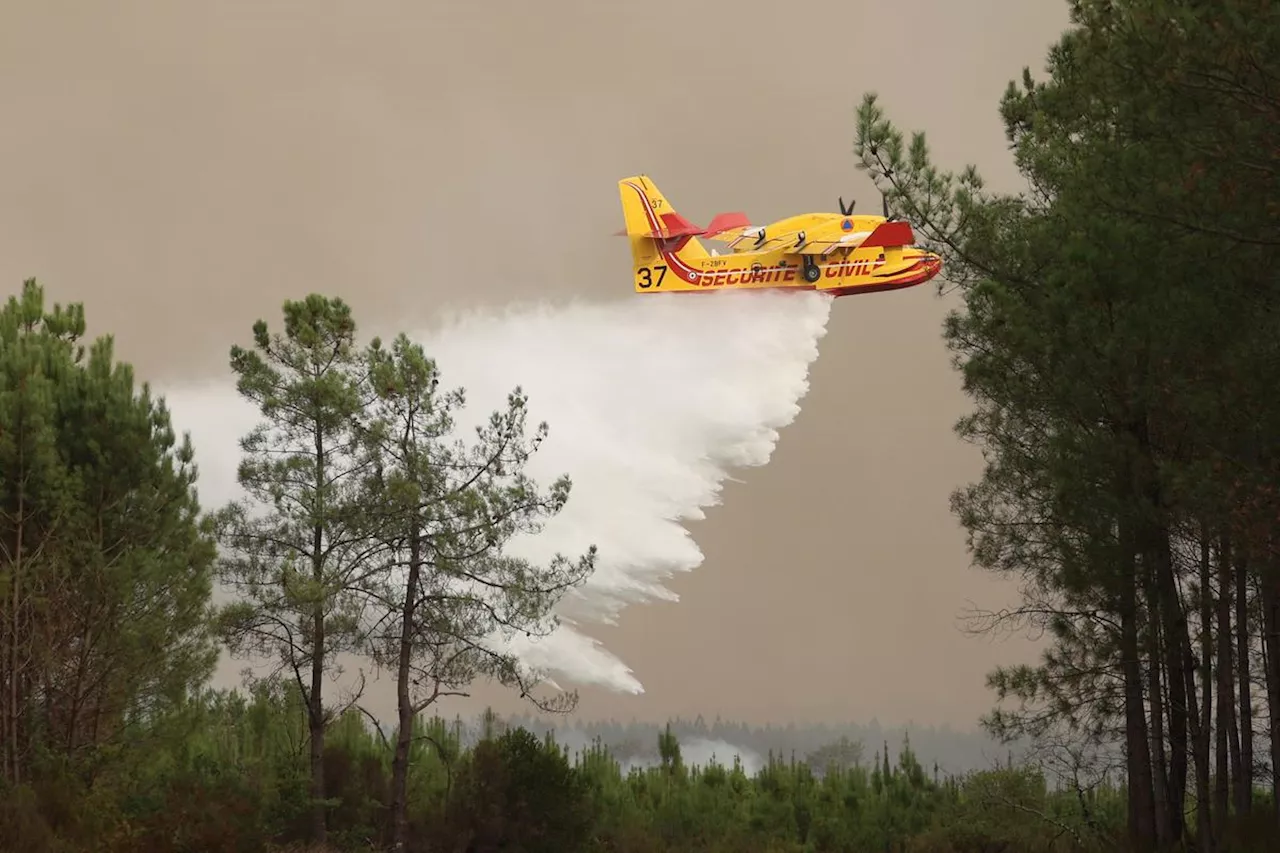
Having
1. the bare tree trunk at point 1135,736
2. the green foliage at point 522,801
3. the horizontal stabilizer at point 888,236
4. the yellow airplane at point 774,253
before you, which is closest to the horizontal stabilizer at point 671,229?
the yellow airplane at point 774,253

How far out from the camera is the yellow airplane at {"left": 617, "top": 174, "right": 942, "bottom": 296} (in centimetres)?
3150

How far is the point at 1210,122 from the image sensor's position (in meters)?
10.9

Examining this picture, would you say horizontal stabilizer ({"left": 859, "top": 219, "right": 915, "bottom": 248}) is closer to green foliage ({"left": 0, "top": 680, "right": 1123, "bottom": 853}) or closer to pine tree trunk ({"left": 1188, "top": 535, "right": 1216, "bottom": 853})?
green foliage ({"left": 0, "top": 680, "right": 1123, "bottom": 853})

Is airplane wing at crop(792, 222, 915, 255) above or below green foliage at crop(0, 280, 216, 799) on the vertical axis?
above

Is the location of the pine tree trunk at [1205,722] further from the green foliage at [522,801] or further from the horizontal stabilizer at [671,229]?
the horizontal stabilizer at [671,229]

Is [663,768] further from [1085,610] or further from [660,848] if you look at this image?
[1085,610]

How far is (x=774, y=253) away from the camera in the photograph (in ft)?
109

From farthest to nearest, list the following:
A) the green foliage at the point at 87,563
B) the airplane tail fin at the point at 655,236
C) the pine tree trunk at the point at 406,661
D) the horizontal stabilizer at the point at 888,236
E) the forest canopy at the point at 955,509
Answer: the airplane tail fin at the point at 655,236 → the horizontal stabilizer at the point at 888,236 → the pine tree trunk at the point at 406,661 → the green foliage at the point at 87,563 → the forest canopy at the point at 955,509

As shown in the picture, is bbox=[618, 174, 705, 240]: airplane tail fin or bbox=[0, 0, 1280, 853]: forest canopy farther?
bbox=[618, 174, 705, 240]: airplane tail fin

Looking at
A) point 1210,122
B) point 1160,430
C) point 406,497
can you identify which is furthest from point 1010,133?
point 406,497

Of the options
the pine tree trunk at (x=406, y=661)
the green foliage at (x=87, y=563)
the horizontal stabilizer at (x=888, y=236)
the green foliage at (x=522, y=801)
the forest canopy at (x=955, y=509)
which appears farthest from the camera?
the horizontal stabilizer at (x=888, y=236)

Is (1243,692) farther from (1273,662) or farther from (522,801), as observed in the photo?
(522,801)

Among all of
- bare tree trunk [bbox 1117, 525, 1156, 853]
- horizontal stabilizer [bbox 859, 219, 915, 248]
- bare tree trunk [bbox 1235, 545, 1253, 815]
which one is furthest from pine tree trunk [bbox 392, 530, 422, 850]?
horizontal stabilizer [bbox 859, 219, 915, 248]

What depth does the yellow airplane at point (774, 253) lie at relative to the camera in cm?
3150
